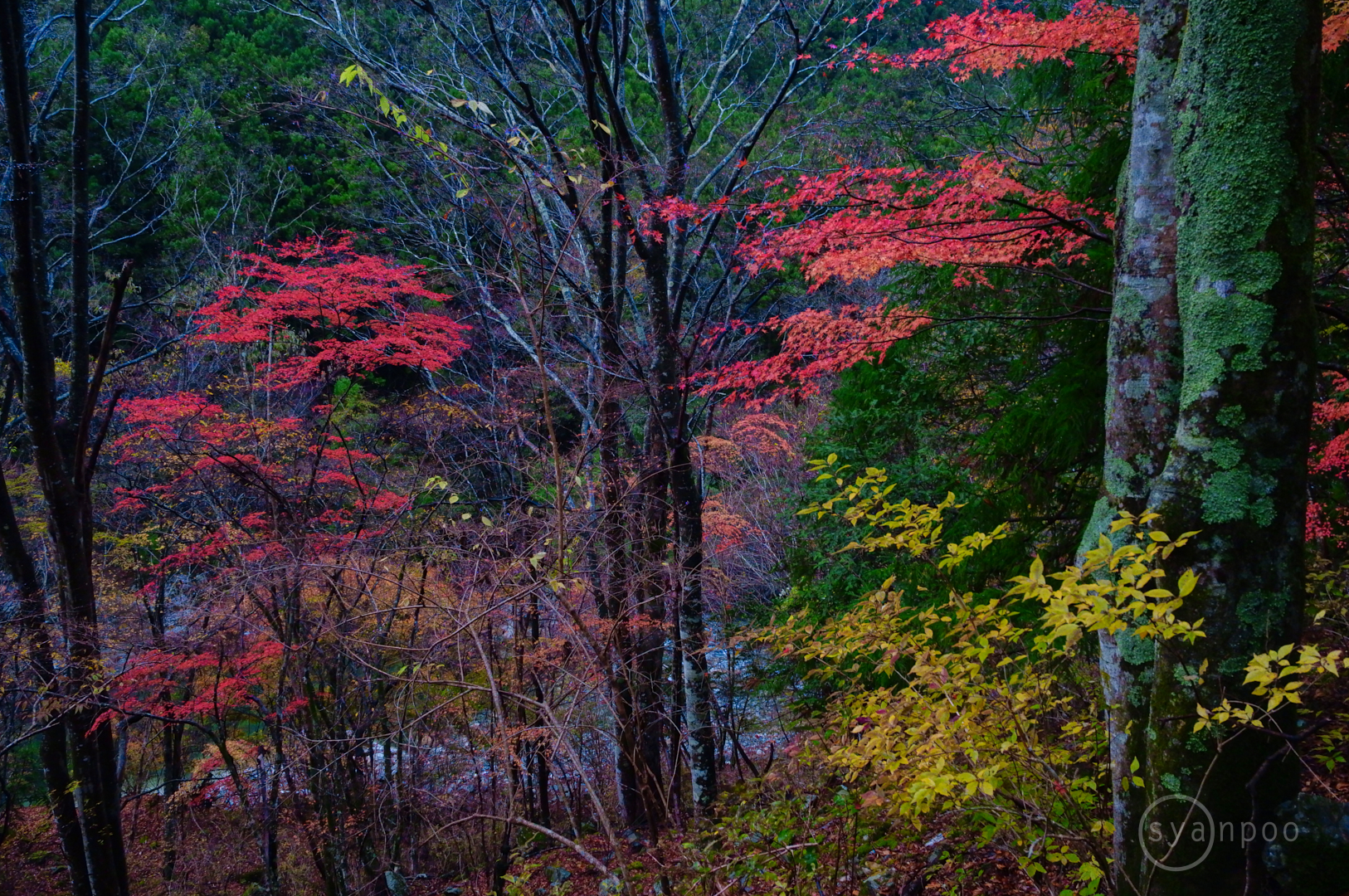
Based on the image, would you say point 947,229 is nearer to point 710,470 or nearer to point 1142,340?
point 1142,340

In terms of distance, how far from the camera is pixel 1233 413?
2.21m

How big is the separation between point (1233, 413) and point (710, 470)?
9258mm

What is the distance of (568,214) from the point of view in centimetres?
941

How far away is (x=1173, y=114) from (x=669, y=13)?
6999 millimetres

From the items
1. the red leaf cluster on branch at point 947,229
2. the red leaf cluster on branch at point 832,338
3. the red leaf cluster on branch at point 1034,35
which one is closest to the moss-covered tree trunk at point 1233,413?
the red leaf cluster on branch at point 947,229

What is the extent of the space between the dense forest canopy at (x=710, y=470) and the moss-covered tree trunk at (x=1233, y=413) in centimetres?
1

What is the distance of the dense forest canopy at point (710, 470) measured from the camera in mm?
2271

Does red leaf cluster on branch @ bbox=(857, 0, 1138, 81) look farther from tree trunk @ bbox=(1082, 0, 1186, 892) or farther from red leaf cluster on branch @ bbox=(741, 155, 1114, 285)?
tree trunk @ bbox=(1082, 0, 1186, 892)

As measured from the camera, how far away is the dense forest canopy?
227cm

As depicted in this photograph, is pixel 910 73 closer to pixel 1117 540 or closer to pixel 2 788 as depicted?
pixel 1117 540

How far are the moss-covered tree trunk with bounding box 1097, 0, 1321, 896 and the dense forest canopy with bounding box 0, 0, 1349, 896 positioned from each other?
0.04 ft

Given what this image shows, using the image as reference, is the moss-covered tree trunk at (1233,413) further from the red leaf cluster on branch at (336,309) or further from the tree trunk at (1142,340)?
the red leaf cluster on branch at (336,309)

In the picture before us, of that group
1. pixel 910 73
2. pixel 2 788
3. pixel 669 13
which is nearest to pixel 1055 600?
pixel 669 13

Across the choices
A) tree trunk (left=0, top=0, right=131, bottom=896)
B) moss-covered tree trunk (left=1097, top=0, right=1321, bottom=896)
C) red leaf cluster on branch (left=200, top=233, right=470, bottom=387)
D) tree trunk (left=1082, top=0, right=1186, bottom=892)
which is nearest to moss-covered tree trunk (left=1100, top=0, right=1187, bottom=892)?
tree trunk (left=1082, top=0, right=1186, bottom=892)
